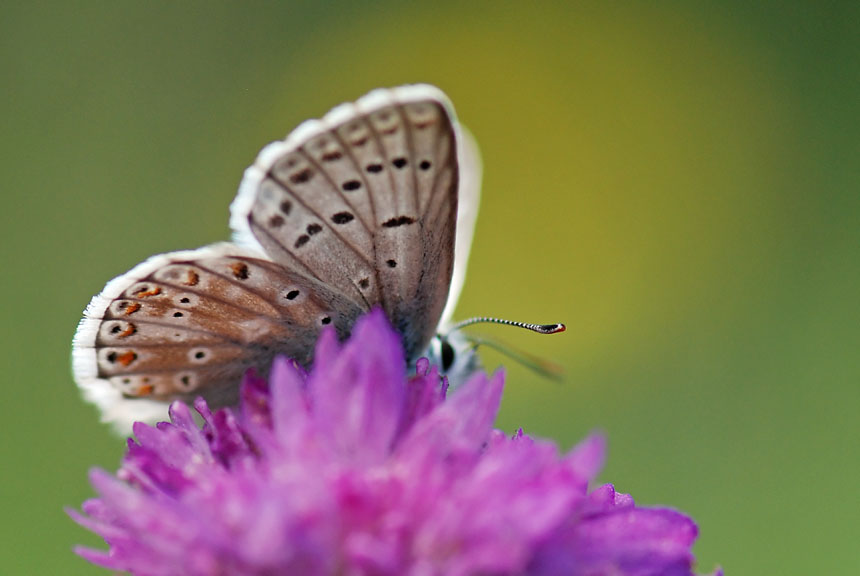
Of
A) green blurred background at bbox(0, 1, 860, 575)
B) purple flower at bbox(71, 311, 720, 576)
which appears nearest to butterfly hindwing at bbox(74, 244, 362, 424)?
purple flower at bbox(71, 311, 720, 576)

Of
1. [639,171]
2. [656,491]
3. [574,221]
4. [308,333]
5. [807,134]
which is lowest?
[656,491]

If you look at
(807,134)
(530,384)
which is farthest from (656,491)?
(807,134)

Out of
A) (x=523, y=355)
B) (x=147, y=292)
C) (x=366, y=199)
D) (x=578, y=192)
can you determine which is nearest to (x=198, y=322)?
(x=147, y=292)

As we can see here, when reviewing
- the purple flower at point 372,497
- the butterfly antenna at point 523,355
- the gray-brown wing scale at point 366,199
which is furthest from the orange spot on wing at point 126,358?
the butterfly antenna at point 523,355

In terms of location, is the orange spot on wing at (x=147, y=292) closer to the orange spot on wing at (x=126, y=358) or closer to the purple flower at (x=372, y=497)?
the orange spot on wing at (x=126, y=358)

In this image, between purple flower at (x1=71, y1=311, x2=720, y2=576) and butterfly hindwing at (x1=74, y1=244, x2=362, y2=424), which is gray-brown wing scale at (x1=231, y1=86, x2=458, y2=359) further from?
purple flower at (x1=71, y1=311, x2=720, y2=576)

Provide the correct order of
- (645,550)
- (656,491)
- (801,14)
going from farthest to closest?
1. (801,14)
2. (656,491)
3. (645,550)

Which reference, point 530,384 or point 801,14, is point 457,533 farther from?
point 801,14
